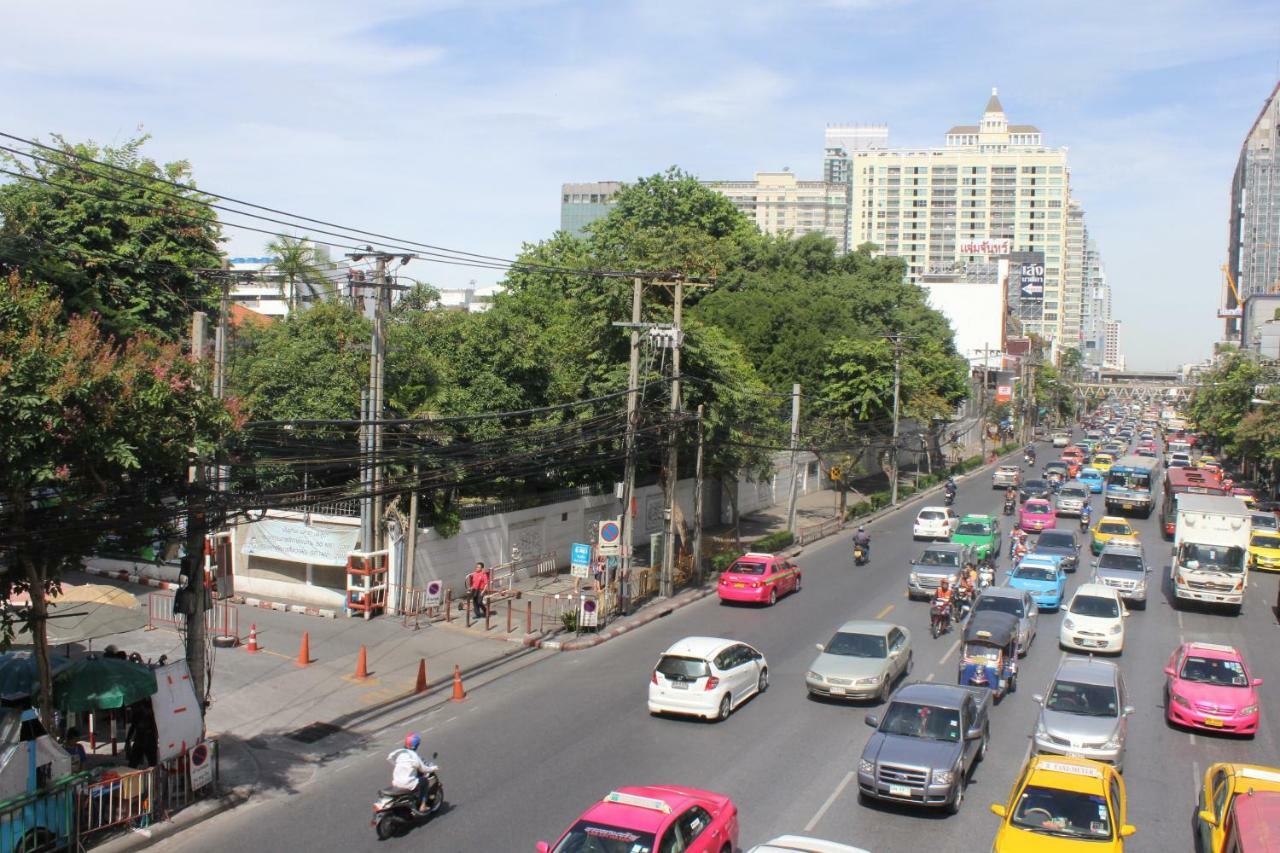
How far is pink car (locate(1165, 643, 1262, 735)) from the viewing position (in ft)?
62.5

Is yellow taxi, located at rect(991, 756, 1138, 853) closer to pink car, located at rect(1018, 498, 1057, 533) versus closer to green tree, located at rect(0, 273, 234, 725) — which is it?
green tree, located at rect(0, 273, 234, 725)

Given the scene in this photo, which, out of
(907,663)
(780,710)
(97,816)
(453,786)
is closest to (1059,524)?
(907,663)

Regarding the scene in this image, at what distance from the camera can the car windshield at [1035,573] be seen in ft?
101

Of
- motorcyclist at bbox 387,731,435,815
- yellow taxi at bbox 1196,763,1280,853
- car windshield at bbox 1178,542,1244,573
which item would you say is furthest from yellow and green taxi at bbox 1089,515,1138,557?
motorcyclist at bbox 387,731,435,815

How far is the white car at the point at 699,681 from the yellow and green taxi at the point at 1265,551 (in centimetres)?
2788

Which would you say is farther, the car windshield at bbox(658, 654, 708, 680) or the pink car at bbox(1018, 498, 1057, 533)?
the pink car at bbox(1018, 498, 1057, 533)

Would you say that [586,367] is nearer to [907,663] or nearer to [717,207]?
[907,663]

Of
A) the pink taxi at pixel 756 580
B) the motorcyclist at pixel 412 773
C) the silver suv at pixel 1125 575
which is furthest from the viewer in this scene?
the pink taxi at pixel 756 580

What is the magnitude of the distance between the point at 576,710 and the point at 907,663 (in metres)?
7.55

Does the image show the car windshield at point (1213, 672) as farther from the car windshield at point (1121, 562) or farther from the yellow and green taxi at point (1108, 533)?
the yellow and green taxi at point (1108, 533)

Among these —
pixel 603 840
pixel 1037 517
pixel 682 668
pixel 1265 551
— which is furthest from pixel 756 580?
pixel 1265 551

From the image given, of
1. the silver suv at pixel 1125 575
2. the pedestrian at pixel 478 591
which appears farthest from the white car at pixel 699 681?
the silver suv at pixel 1125 575

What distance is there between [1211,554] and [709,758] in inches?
833

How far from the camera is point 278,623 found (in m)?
27.3
